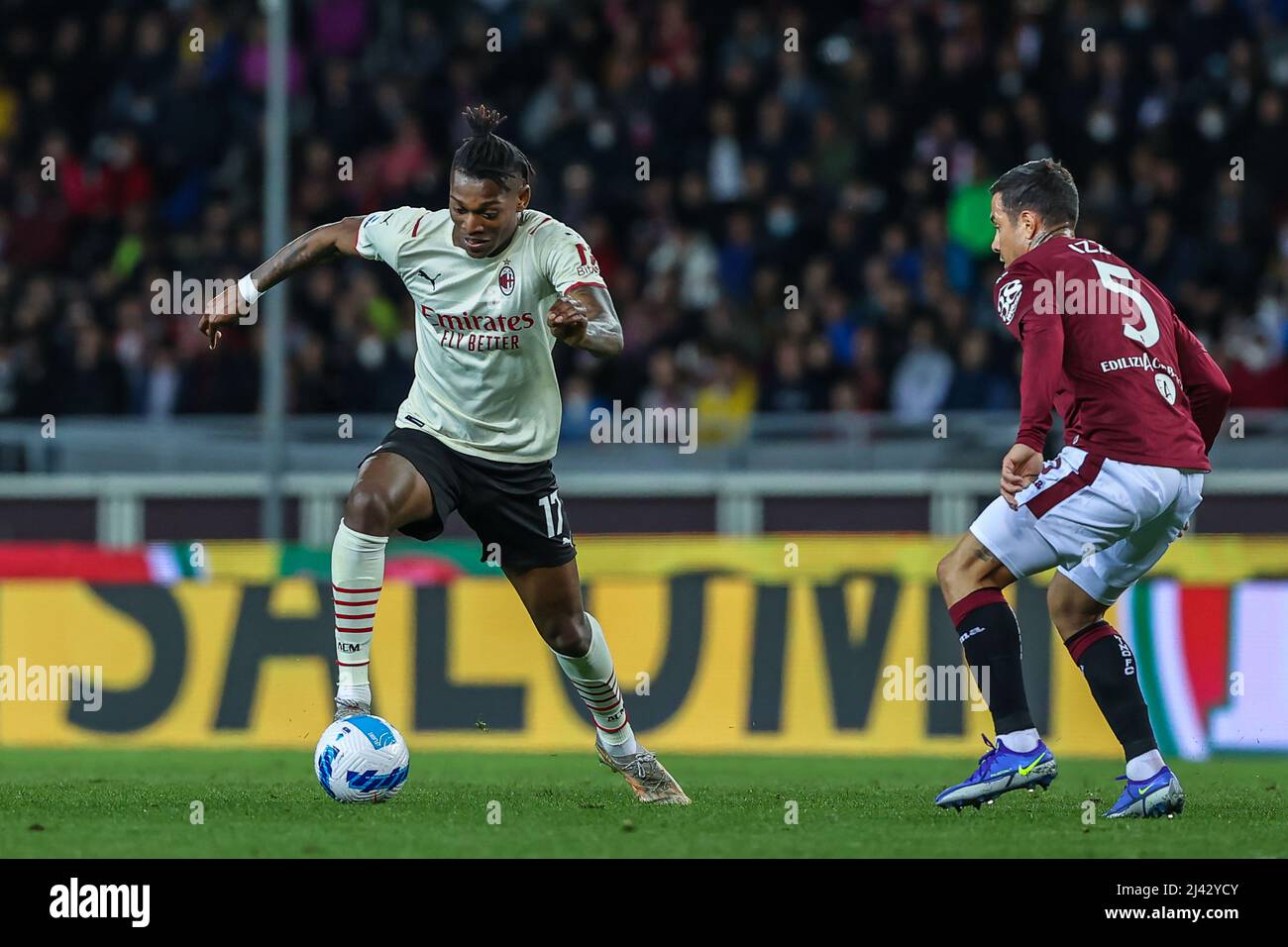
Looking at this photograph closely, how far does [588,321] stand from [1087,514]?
5.79ft

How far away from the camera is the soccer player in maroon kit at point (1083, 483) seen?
23.2 feet

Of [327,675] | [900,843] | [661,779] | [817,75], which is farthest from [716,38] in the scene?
[900,843]

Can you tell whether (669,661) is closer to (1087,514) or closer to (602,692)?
(602,692)

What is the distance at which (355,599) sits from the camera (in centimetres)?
715

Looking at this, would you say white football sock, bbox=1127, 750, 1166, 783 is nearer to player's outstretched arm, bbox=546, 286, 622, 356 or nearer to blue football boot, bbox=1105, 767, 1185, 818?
Answer: blue football boot, bbox=1105, 767, 1185, 818

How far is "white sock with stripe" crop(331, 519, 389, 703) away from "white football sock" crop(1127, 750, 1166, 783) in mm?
2543

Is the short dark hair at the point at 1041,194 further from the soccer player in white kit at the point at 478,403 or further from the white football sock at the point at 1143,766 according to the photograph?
the white football sock at the point at 1143,766

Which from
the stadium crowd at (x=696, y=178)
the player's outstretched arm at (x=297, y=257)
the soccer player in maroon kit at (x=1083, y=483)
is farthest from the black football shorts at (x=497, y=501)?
the stadium crowd at (x=696, y=178)

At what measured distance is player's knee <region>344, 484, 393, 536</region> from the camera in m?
7.08

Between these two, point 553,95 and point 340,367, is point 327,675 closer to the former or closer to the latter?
point 340,367

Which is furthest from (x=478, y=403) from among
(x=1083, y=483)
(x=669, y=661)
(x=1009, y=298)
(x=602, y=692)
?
(x=669, y=661)

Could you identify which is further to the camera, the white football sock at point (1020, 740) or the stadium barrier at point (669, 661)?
the stadium barrier at point (669, 661)

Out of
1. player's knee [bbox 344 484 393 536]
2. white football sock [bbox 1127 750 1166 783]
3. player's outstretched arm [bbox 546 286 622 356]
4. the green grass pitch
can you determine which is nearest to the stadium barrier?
the green grass pitch
